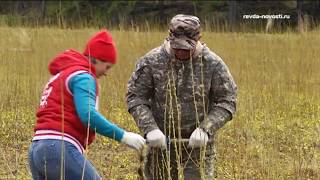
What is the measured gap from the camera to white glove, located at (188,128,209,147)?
2934 millimetres

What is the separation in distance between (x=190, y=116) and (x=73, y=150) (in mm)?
704

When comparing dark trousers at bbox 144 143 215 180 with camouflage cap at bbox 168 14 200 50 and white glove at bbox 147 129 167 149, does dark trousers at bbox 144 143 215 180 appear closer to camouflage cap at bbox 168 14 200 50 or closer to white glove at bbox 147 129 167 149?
white glove at bbox 147 129 167 149

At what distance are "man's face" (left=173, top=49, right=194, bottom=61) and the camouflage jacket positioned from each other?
30 millimetres

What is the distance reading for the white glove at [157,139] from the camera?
2.95 m

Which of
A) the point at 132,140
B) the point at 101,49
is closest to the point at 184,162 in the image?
the point at 132,140

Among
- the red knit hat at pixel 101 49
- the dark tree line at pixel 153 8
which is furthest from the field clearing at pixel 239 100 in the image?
the dark tree line at pixel 153 8

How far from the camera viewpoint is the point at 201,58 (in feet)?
10.1

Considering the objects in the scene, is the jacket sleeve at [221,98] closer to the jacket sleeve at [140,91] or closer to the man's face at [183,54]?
the man's face at [183,54]

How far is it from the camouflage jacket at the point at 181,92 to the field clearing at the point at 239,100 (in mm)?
672

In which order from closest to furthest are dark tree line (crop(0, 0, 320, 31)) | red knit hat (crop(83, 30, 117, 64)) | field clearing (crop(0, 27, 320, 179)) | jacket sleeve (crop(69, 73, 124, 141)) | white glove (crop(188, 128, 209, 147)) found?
1. jacket sleeve (crop(69, 73, 124, 141))
2. red knit hat (crop(83, 30, 117, 64))
3. white glove (crop(188, 128, 209, 147))
4. field clearing (crop(0, 27, 320, 179))
5. dark tree line (crop(0, 0, 320, 31))

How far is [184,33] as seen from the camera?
3008 millimetres

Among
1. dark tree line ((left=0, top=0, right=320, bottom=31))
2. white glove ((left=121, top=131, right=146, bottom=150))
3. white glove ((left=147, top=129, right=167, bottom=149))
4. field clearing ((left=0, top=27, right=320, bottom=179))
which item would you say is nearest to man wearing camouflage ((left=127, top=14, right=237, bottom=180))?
white glove ((left=147, top=129, right=167, bottom=149))

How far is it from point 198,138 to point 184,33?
49 cm

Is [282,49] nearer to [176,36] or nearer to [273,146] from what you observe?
[273,146]
